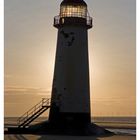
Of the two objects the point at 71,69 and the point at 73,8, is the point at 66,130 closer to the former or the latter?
the point at 71,69

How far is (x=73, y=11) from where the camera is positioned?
45.3 ft

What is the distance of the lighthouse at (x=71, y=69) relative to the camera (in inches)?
525

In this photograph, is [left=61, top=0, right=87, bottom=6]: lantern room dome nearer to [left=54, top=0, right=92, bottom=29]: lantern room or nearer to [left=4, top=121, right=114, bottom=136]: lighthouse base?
[left=54, top=0, right=92, bottom=29]: lantern room

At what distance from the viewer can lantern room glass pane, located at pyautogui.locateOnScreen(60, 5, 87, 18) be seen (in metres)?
13.8

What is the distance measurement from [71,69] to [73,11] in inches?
67.0

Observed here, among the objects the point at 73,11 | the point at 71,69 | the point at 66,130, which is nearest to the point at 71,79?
the point at 71,69

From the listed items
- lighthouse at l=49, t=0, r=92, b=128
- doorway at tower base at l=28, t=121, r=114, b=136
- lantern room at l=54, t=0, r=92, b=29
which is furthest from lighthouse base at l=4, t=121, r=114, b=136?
lantern room at l=54, t=0, r=92, b=29

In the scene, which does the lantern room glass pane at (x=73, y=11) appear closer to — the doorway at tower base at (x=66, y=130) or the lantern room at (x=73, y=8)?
the lantern room at (x=73, y=8)

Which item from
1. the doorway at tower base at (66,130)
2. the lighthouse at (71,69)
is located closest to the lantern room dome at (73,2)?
the lighthouse at (71,69)

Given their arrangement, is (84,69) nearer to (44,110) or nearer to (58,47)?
(58,47)

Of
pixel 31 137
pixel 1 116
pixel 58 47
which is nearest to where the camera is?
pixel 1 116

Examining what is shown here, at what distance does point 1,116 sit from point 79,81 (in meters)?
6.98

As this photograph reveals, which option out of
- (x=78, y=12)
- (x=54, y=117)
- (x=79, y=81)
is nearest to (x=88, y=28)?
(x=78, y=12)

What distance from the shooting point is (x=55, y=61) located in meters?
13.9
